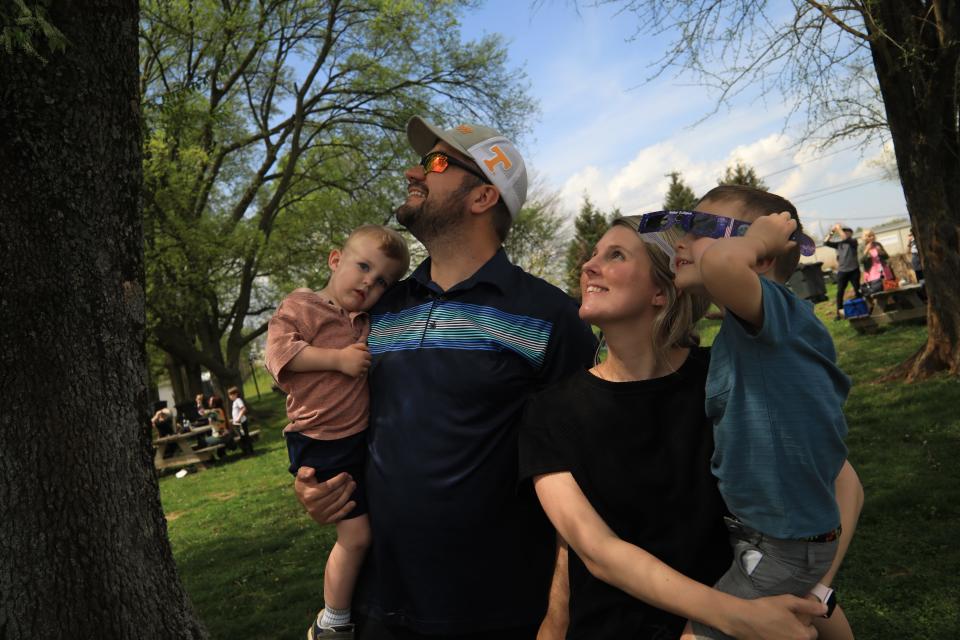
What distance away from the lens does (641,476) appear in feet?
6.03

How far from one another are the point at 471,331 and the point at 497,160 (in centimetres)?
69

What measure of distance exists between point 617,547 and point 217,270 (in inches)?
824

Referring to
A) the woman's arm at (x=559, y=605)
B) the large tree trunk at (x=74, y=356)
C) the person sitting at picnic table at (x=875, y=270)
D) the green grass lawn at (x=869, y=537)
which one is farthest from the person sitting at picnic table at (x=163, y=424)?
the woman's arm at (x=559, y=605)

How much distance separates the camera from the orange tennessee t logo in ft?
8.13

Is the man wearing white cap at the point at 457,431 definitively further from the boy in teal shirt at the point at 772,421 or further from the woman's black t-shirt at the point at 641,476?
the boy in teal shirt at the point at 772,421

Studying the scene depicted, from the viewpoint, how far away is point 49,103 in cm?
316

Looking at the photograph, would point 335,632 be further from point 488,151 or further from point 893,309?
point 893,309

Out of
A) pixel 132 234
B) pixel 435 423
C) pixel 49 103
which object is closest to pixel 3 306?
pixel 132 234

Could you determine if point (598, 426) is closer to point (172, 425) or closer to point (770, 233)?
point (770, 233)

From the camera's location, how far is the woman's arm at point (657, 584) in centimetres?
154

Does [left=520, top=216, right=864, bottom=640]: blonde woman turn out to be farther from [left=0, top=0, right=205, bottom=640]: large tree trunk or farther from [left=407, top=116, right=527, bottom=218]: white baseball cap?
[left=0, top=0, right=205, bottom=640]: large tree trunk

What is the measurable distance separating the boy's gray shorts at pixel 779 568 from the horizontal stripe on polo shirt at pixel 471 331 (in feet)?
2.74

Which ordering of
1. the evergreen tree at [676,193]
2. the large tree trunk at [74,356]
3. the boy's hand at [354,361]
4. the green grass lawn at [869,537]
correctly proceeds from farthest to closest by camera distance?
the evergreen tree at [676,193], the green grass lawn at [869,537], the large tree trunk at [74,356], the boy's hand at [354,361]

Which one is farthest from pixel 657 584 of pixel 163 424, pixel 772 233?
pixel 163 424
